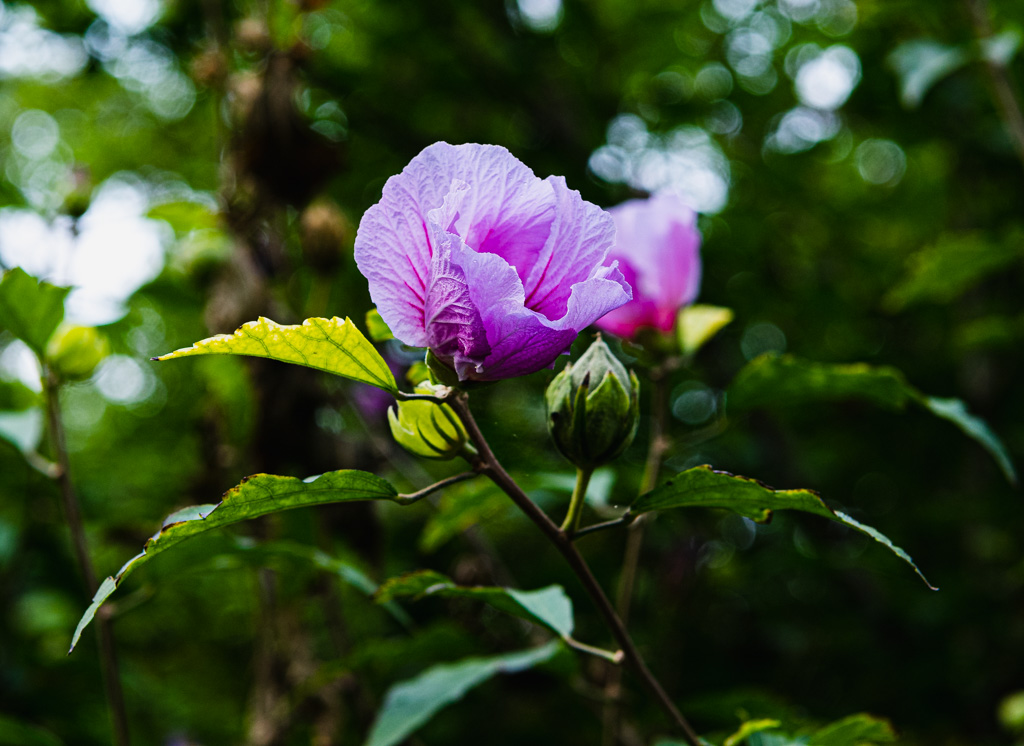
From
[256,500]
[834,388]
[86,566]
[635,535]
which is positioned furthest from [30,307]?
[834,388]

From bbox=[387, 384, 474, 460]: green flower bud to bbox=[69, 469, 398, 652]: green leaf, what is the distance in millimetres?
38

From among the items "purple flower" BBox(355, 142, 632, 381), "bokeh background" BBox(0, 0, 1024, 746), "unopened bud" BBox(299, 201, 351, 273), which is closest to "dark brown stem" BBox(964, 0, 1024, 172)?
"bokeh background" BBox(0, 0, 1024, 746)

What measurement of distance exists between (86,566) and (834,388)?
36.6 inches

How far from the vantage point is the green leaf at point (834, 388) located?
29.5 inches

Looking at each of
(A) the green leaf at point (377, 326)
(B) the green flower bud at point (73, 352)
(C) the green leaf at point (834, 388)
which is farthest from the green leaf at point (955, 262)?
(B) the green flower bud at point (73, 352)

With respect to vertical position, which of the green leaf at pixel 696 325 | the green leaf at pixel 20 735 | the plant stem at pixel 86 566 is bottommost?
the green leaf at pixel 20 735

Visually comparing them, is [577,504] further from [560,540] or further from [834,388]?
[834,388]

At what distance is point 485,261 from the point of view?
470mm

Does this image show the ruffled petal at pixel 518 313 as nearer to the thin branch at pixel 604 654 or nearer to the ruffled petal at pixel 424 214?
the ruffled petal at pixel 424 214

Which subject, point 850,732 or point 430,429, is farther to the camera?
point 850,732

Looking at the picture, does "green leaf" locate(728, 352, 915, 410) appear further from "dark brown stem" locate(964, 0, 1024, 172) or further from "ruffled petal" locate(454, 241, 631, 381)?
"dark brown stem" locate(964, 0, 1024, 172)

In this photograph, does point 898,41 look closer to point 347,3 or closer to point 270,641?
point 347,3

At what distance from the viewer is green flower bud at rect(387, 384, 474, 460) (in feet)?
1.76

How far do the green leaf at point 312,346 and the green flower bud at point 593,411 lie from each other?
0.14 metres
